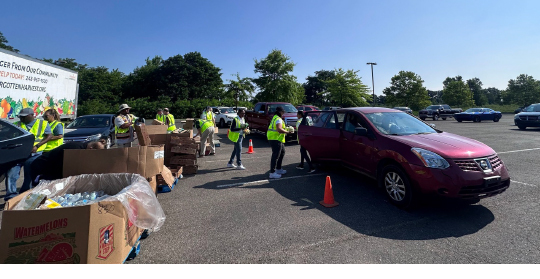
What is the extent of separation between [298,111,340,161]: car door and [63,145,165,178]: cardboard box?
390 centimetres

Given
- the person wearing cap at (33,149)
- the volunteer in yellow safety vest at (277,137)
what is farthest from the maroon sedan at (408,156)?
the person wearing cap at (33,149)

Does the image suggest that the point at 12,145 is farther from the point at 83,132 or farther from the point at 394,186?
the point at 394,186

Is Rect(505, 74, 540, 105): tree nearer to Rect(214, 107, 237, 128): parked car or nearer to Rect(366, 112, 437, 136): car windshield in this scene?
Rect(214, 107, 237, 128): parked car

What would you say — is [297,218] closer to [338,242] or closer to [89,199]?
[338,242]

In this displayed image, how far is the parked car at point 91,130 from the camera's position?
9375 mm

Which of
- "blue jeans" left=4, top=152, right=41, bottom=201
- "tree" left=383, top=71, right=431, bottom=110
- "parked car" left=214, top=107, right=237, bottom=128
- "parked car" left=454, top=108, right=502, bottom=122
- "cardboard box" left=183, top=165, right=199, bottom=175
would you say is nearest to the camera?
"blue jeans" left=4, top=152, right=41, bottom=201

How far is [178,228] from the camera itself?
3.85 m

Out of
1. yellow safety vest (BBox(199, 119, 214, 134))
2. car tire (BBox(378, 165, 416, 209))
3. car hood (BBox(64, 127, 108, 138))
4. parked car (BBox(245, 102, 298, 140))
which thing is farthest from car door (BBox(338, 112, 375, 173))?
car hood (BBox(64, 127, 108, 138))

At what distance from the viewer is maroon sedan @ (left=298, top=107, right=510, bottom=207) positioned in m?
3.90

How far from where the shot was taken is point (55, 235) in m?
2.35

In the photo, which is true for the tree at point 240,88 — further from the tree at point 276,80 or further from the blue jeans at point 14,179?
the blue jeans at point 14,179

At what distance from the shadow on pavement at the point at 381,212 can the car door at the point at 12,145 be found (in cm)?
318

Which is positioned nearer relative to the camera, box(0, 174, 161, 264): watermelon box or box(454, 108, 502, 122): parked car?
box(0, 174, 161, 264): watermelon box
